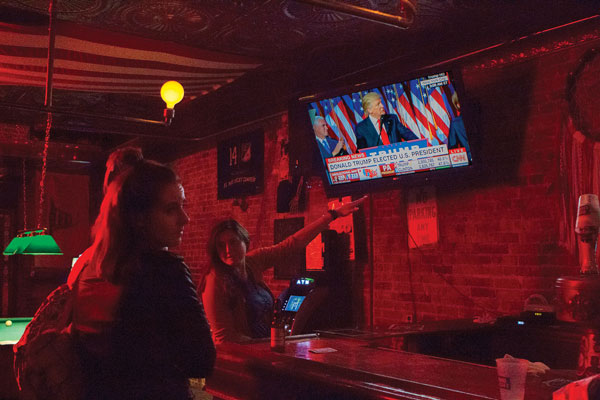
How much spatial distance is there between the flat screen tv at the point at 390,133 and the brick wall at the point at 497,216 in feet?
0.87

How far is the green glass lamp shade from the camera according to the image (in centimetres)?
480

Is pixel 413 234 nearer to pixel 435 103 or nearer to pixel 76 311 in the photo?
pixel 435 103

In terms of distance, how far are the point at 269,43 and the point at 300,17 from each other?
698 millimetres

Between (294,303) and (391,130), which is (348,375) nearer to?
(391,130)

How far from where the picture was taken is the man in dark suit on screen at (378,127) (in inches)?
163

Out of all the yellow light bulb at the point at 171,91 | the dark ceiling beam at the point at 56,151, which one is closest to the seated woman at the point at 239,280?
the yellow light bulb at the point at 171,91

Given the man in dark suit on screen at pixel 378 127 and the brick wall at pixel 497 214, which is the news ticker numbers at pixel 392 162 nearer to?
the man in dark suit on screen at pixel 378 127

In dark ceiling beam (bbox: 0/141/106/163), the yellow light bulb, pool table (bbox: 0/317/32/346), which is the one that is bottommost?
pool table (bbox: 0/317/32/346)

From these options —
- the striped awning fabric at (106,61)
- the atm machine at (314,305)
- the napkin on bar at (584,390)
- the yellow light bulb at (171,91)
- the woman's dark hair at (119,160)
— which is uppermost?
the striped awning fabric at (106,61)

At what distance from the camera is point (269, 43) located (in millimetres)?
4941

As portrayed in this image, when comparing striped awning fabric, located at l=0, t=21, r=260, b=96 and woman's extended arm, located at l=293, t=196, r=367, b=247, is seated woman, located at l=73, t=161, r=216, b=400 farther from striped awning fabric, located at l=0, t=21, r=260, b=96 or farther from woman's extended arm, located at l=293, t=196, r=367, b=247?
striped awning fabric, located at l=0, t=21, r=260, b=96

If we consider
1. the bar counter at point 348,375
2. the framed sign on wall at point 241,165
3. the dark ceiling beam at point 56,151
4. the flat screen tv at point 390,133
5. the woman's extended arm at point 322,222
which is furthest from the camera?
the dark ceiling beam at point 56,151

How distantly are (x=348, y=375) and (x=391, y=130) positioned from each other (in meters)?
2.33

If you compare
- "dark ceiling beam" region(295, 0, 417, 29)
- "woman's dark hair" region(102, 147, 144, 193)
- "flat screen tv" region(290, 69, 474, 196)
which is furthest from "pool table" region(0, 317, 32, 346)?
"dark ceiling beam" region(295, 0, 417, 29)
